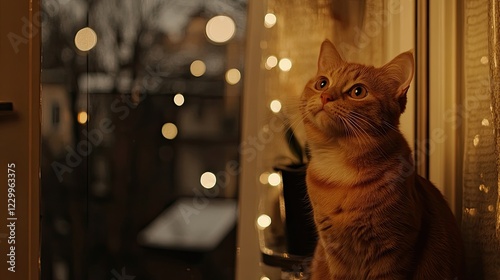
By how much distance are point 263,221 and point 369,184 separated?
0.56m

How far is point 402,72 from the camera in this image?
91cm

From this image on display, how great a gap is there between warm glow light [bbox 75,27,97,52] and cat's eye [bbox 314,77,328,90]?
70 cm

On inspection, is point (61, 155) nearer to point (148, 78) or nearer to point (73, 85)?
point (73, 85)

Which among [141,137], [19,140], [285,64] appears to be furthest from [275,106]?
[19,140]

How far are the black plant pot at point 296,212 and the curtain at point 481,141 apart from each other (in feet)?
1.09

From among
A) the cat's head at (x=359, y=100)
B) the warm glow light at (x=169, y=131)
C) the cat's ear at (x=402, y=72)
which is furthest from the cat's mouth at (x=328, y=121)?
the warm glow light at (x=169, y=131)

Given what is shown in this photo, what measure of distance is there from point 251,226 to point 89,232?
416mm

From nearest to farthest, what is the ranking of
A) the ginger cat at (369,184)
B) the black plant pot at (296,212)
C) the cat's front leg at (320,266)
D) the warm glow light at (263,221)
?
the ginger cat at (369,184)
the cat's front leg at (320,266)
the black plant pot at (296,212)
the warm glow light at (263,221)

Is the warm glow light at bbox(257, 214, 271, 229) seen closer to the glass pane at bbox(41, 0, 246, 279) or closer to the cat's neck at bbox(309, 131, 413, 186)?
the glass pane at bbox(41, 0, 246, 279)

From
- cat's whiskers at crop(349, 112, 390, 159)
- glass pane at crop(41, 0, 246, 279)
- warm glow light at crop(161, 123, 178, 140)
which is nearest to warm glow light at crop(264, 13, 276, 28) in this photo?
glass pane at crop(41, 0, 246, 279)

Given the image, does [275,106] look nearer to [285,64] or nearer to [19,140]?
[285,64]

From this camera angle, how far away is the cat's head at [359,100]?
89cm

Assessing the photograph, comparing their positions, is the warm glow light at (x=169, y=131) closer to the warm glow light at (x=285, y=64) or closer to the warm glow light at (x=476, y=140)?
the warm glow light at (x=285, y=64)

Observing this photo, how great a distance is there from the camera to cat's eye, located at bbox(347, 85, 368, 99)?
91 centimetres
